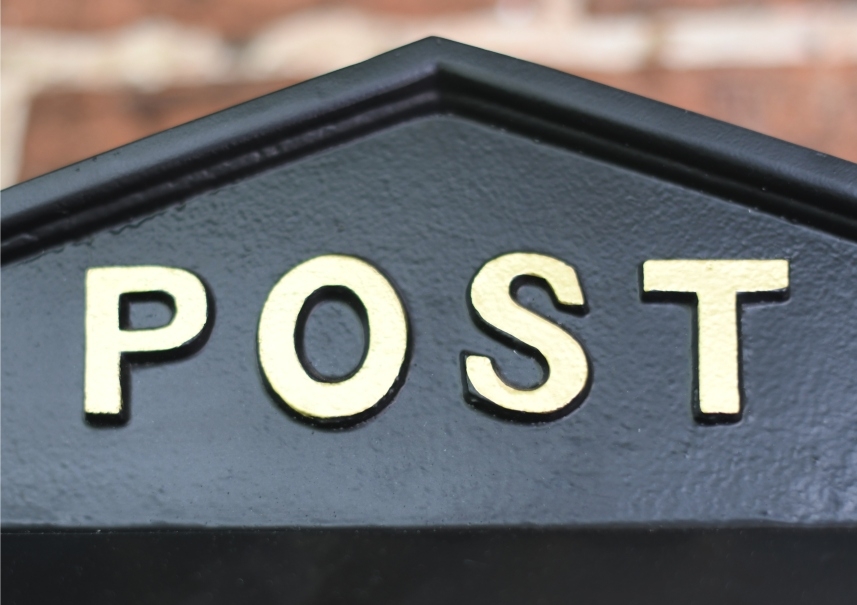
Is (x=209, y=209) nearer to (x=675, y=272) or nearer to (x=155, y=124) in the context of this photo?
(x=675, y=272)

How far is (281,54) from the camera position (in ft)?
1.84

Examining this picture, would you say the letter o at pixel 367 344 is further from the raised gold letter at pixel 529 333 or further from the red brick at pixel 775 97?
the red brick at pixel 775 97

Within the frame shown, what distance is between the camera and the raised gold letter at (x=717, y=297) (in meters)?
0.29

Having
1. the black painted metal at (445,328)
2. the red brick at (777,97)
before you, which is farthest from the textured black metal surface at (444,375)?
the red brick at (777,97)

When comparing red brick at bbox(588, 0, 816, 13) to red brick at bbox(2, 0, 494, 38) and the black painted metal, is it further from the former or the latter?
the black painted metal

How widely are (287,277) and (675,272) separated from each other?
0.13 m

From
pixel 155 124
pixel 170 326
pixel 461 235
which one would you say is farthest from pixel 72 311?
pixel 155 124

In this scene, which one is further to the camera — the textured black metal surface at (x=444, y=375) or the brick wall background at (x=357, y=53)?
the brick wall background at (x=357, y=53)

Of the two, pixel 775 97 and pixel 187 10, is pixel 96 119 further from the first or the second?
pixel 775 97

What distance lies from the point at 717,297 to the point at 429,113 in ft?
0.40

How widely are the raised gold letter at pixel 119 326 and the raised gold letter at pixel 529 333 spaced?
10 cm

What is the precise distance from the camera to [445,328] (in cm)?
Result: 29

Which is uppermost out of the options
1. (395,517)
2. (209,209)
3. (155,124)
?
(155,124)
